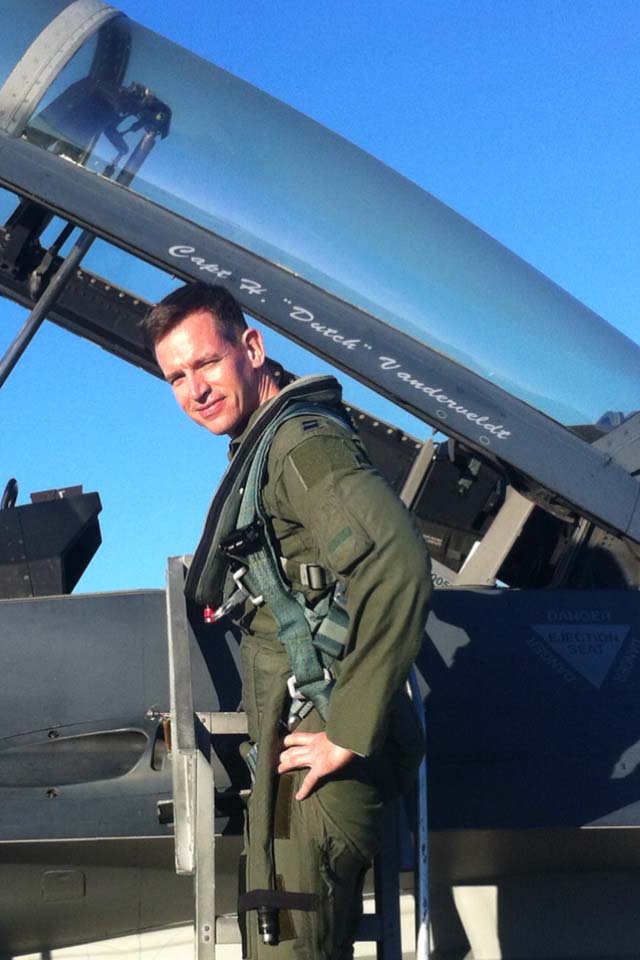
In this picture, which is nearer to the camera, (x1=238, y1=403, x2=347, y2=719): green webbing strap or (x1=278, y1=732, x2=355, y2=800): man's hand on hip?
(x1=278, y1=732, x2=355, y2=800): man's hand on hip

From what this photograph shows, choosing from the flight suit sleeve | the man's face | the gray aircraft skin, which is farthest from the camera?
the gray aircraft skin

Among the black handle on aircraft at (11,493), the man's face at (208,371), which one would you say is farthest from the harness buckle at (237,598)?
the black handle on aircraft at (11,493)

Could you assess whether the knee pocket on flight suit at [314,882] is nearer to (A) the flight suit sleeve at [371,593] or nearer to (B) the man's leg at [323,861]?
(B) the man's leg at [323,861]

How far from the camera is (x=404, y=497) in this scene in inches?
167

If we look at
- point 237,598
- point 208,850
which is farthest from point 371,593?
point 208,850

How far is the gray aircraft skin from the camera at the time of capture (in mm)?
3424

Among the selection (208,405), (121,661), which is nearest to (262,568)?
(208,405)

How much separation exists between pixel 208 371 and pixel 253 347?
131 millimetres

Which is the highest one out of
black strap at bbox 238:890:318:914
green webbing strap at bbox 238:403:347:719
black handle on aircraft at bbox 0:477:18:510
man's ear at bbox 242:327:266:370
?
black handle on aircraft at bbox 0:477:18:510

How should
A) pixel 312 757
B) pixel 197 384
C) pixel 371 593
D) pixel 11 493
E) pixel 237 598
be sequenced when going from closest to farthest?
pixel 371 593 < pixel 312 757 < pixel 197 384 < pixel 237 598 < pixel 11 493

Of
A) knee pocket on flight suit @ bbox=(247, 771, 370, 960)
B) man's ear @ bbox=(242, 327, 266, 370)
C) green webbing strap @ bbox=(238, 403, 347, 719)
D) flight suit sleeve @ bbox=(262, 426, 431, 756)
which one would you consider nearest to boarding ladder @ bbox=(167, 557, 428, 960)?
knee pocket on flight suit @ bbox=(247, 771, 370, 960)

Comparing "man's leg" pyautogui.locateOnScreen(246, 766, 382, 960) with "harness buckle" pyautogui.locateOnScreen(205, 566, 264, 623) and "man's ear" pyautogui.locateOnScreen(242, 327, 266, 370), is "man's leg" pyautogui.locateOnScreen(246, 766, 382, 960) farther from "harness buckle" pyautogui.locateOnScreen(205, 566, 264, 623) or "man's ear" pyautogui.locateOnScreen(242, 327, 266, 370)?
"man's ear" pyautogui.locateOnScreen(242, 327, 266, 370)

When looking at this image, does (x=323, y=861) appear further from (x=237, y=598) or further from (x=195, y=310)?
(x=195, y=310)

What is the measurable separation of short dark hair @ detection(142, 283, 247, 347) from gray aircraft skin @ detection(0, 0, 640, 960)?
1063 millimetres
